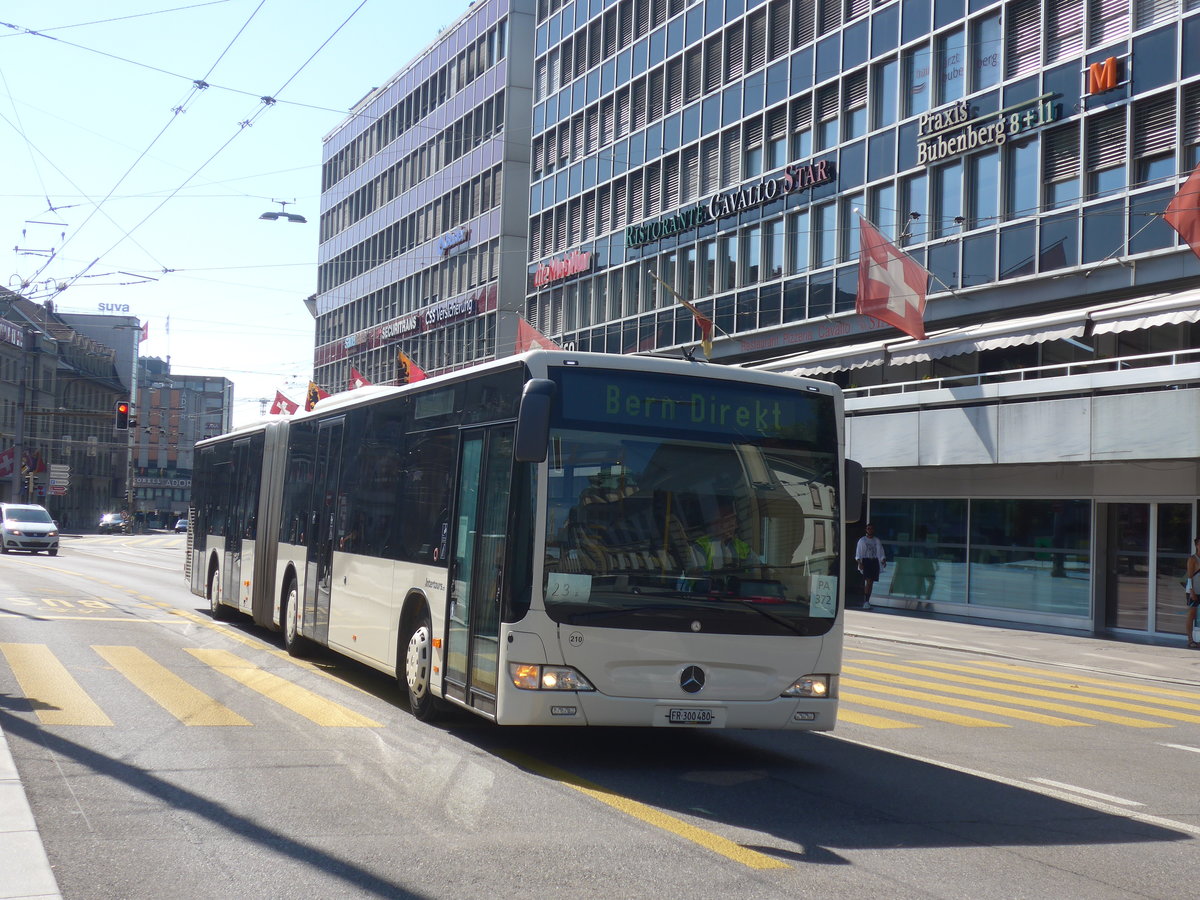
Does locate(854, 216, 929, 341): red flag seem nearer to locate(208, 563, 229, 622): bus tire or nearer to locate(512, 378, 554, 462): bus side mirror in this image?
locate(208, 563, 229, 622): bus tire

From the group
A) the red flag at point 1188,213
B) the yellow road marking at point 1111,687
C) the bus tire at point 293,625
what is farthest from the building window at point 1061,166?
the bus tire at point 293,625

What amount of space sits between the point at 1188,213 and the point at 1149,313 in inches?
70.6

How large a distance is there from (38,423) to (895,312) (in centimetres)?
9152

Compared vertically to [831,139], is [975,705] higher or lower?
lower

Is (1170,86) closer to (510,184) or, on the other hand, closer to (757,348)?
(757,348)

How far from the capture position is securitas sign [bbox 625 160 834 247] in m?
35.1

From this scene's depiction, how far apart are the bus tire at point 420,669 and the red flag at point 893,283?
18855 millimetres

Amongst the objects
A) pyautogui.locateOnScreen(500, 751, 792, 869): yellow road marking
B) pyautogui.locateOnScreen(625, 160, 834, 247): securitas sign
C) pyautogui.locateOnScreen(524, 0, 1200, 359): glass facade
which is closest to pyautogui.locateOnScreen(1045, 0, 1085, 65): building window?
pyautogui.locateOnScreen(524, 0, 1200, 359): glass facade

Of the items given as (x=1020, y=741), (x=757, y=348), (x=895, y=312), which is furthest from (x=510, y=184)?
(x=1020, y=741)

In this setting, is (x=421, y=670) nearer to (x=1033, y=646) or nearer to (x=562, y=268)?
(x=1033, y=646)

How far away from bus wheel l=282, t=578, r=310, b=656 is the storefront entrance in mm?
15339

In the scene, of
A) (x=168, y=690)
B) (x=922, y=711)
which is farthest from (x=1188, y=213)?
(x=168, y=690)

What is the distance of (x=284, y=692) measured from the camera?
1277cm

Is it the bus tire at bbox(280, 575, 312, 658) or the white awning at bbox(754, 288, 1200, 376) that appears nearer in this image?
the bus tire at bbox(280, 575, 312, 658)
